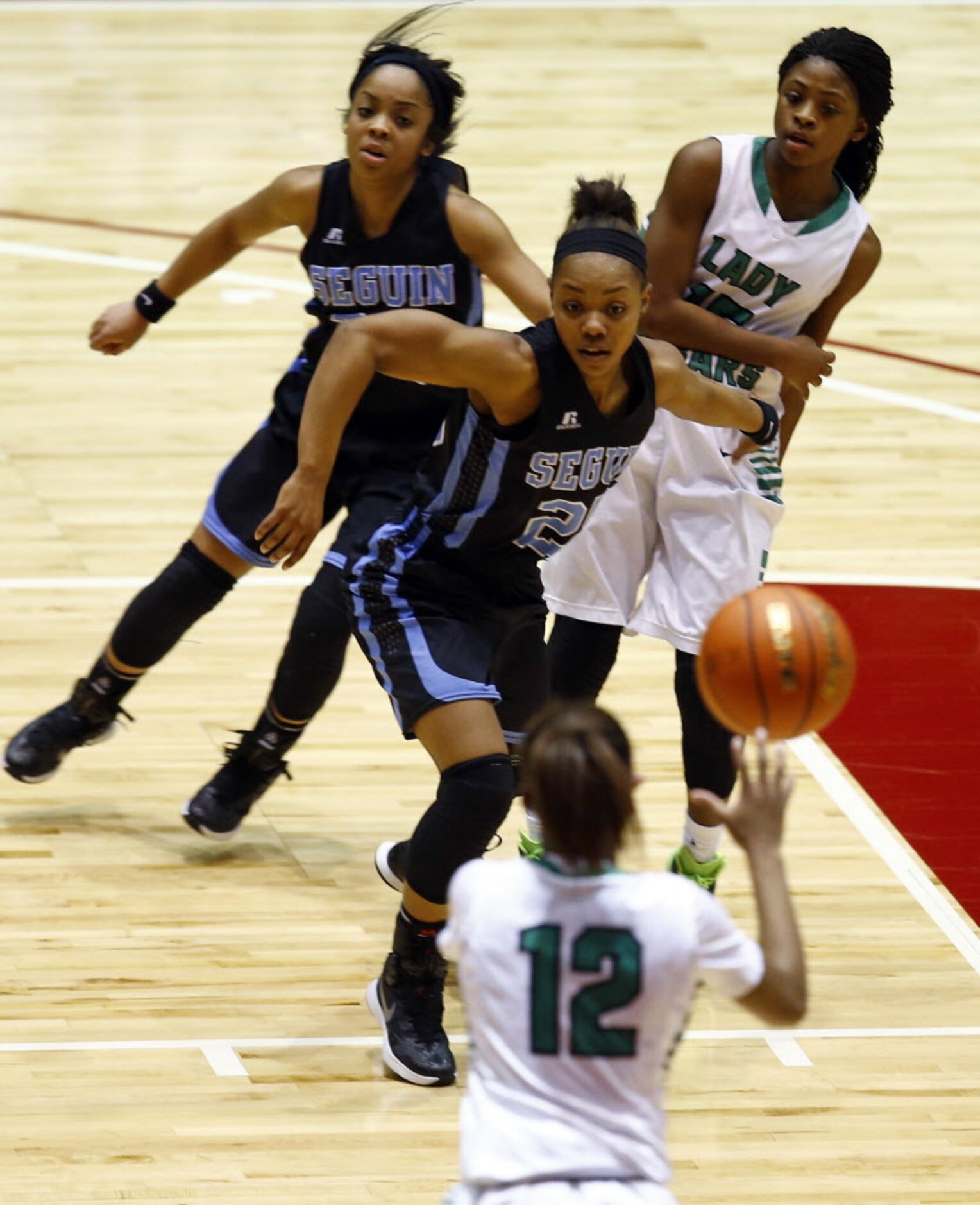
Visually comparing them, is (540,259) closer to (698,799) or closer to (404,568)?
(404,568)

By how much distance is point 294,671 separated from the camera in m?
4.72

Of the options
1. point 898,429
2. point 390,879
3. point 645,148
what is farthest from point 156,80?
point 390,879

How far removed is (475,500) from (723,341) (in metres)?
0.71

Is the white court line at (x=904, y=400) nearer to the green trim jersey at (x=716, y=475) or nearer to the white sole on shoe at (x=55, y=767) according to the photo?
the green trim jersey at (x=716, y=475)

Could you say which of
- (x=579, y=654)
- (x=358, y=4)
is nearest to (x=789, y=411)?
(x=579, y=654)

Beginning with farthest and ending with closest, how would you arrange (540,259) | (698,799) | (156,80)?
(156,80)
(540,259)
(698,799)

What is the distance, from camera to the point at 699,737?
14.8ft

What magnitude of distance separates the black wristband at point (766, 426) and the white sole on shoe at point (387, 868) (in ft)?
3.95

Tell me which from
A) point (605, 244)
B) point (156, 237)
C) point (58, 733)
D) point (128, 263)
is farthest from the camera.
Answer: point (156, 237)

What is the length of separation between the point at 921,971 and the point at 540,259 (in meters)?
4.61

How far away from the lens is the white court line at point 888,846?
465 cm

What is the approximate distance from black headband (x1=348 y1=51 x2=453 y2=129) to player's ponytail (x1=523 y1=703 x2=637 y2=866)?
2251 mm

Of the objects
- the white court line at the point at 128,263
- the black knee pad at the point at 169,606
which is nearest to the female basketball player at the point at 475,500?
the black knee pad at the point at 169,606

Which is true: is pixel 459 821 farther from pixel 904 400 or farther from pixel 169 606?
pixel 904 400
